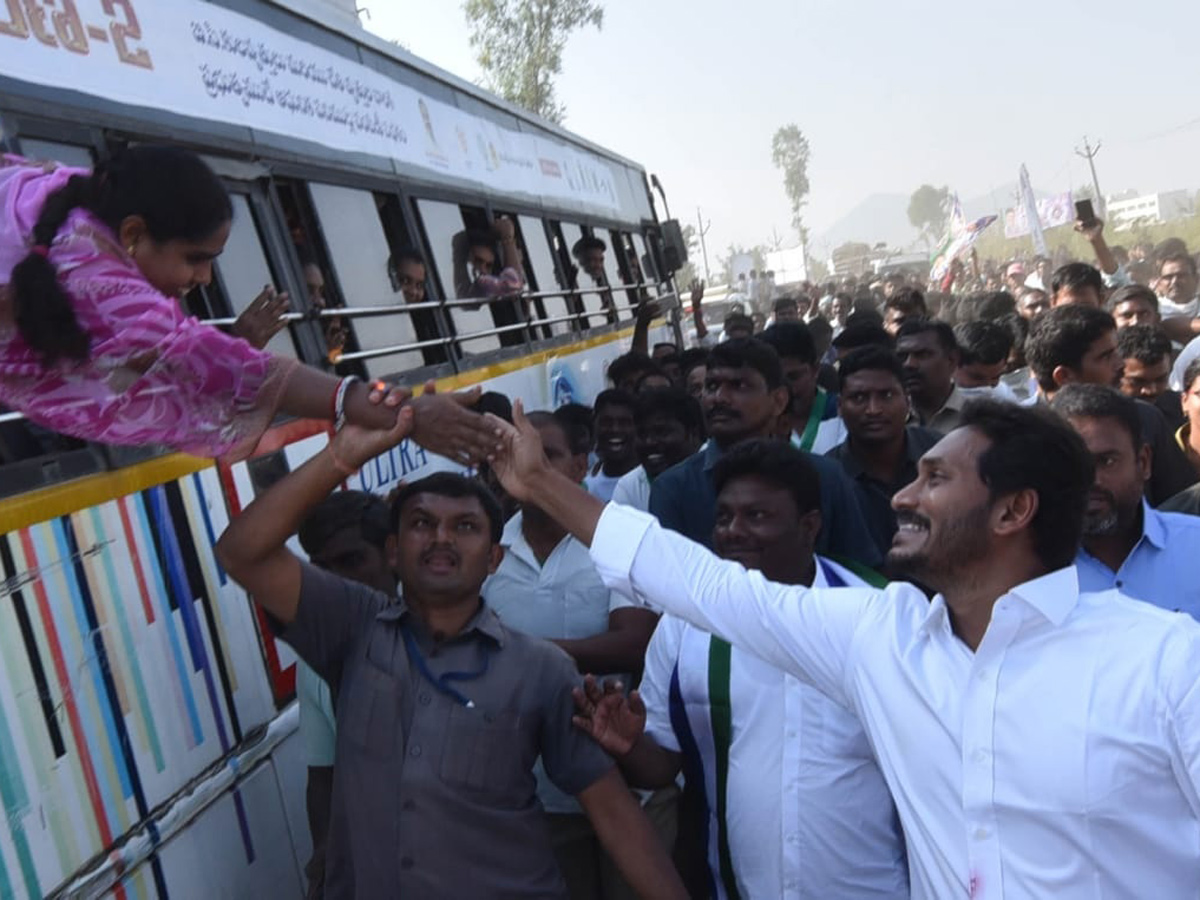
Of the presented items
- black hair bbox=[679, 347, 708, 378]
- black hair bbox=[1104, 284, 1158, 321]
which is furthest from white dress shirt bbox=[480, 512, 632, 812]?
black hair bbox=[1104, 284, 1158, 321]

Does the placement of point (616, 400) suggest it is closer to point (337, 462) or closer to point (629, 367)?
point (629, 367)

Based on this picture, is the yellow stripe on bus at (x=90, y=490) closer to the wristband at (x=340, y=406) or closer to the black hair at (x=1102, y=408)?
the wristband at (x=340, y=406)

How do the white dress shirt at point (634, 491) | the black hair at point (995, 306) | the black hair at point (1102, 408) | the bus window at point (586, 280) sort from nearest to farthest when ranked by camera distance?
1. the black hair at point (1102, 408)
2. the white dress shirt at point (634, 491)
3. the black hair at point (995, 306)
4. the bus window at point (586, 280)

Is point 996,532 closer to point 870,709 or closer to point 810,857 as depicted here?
point 870,709

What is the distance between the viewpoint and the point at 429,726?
2.30m

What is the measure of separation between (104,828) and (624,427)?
3136 mm

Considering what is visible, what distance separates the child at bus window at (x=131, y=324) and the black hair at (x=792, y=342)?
11.5 ft

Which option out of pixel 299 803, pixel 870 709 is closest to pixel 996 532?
pixel 870 709

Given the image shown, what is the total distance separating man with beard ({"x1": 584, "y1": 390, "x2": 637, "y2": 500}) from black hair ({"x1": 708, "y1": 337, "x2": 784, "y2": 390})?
36.8 inches

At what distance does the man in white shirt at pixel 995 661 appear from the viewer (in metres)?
1.65

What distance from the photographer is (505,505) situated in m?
4.72

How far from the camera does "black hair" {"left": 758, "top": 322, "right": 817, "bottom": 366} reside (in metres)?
5.66

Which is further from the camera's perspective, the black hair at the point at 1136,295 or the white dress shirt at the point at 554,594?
the black hair at the point at 1136,295

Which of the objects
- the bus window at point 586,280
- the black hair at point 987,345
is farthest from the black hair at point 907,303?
the black hair at point 987,345
